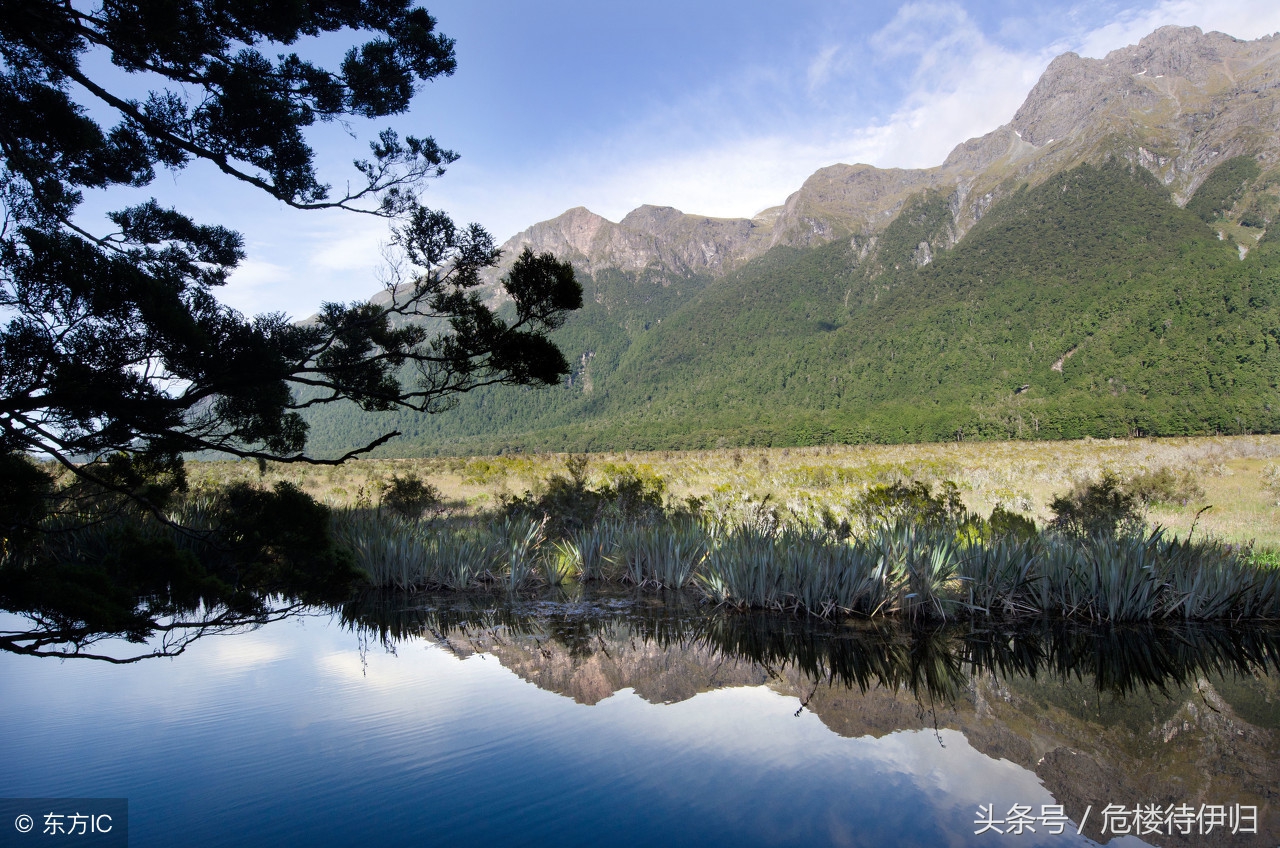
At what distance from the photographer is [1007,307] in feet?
325

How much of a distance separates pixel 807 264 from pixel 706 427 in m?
88.6

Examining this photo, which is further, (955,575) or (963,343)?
(963,343)

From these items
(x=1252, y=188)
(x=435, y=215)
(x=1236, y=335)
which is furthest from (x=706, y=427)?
(x=1252, y=188)

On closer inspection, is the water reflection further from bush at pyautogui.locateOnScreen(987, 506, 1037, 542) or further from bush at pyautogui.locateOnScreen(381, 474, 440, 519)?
bush at pyautogui.locateOnScreen(381, 474, 440, 519)

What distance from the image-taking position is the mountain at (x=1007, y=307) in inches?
2820

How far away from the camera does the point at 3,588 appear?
395 cm

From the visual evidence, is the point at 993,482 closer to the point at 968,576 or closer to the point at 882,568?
the point at 968,576

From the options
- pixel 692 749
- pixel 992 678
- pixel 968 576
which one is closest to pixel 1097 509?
pixel 968 576

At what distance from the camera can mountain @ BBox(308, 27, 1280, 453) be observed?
71625 millimetres

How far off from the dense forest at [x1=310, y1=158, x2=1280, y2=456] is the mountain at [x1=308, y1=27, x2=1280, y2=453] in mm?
400

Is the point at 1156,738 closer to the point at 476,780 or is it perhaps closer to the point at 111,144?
the point at 476,780

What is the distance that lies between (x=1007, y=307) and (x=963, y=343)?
984cm

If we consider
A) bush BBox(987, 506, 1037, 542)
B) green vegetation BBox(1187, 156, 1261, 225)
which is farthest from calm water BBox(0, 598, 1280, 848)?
green vegetation BBox(1187, 156, 1261, 225)

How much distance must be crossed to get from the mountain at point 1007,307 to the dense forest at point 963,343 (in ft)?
1.31
